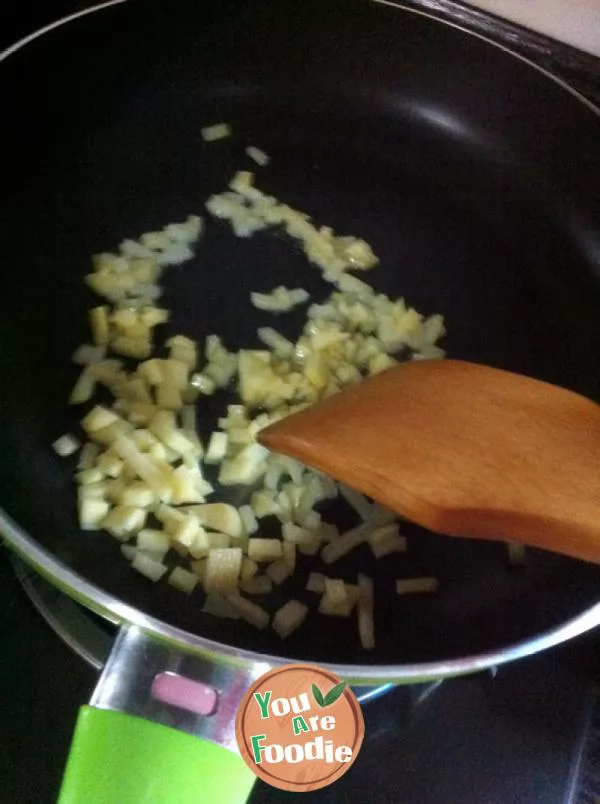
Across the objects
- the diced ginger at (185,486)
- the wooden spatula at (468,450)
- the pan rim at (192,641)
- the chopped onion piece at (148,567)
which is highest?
the wooden spatula at (468,450)

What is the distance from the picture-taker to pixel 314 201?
1117 mm

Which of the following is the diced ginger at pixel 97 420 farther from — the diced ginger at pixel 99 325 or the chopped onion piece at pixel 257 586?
the chopped onion piece at pixel 257 586

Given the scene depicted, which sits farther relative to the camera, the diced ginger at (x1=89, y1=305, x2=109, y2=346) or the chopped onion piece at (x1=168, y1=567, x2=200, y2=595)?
the diced ginger at (x1=89, y1=305, x2=109, y2=346)

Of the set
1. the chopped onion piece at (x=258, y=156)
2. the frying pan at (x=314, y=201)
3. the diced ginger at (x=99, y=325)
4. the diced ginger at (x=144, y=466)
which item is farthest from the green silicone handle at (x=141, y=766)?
the chopped onion piece at (x=258, y=156)

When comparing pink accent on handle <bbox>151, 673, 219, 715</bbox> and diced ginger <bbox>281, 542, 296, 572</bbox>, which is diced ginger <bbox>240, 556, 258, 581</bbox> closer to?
diced ginger <bbox>281, 542, 296, 572</bbox>

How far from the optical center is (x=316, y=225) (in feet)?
3.59

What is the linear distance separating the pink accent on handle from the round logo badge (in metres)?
0.03

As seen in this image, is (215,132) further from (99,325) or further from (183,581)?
(183,581)

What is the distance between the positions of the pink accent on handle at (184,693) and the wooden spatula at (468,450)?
0.74 ft

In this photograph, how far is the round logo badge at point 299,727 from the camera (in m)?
0.63

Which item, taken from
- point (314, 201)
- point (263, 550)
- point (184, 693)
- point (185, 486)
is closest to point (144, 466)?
point (185, 486)

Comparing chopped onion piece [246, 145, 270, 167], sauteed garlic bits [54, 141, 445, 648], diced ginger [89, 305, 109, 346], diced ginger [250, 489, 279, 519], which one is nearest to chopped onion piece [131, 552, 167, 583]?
sauteed garlic bits [54, 141, 445, 648]

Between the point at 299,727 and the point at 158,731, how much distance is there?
0.12 metres

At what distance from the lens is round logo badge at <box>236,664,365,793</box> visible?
629 millimetres
